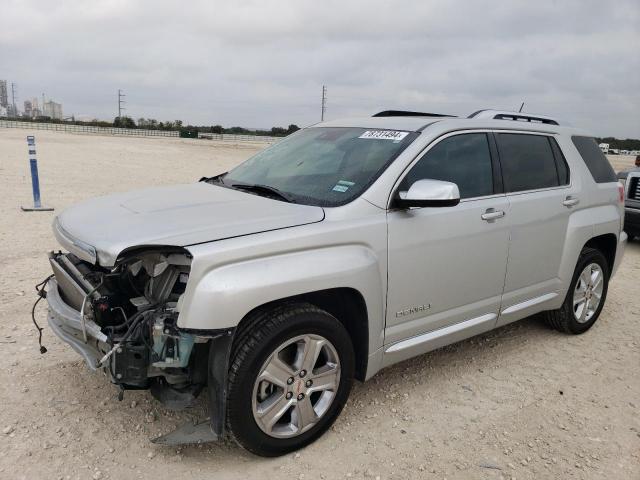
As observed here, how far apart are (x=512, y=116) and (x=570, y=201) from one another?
2.76ft

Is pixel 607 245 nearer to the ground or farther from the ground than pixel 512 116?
nearer to the ground

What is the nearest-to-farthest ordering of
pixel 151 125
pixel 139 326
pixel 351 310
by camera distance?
1. pixel 139 326
2. pixel 351 310
3. pixel 151 125

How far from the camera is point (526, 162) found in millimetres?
4047

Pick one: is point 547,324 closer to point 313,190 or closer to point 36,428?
point 313,190

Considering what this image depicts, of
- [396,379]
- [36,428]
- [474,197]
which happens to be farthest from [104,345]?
[474,197]

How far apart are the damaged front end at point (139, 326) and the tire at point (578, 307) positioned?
10.7 ft

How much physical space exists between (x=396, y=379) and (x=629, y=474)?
1.48m

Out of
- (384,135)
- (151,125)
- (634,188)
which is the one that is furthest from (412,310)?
(151,125)

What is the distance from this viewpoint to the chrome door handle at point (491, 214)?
354cm

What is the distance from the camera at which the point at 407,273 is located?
10.3 feet

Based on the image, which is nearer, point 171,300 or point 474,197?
point 171,300

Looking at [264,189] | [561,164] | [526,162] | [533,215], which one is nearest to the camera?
[264,189]

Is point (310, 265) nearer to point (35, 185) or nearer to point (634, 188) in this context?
point (634, 188)

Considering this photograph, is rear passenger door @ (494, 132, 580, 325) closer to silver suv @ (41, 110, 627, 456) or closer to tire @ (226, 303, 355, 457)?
silver suv @ (41, 110, 627, 456)
